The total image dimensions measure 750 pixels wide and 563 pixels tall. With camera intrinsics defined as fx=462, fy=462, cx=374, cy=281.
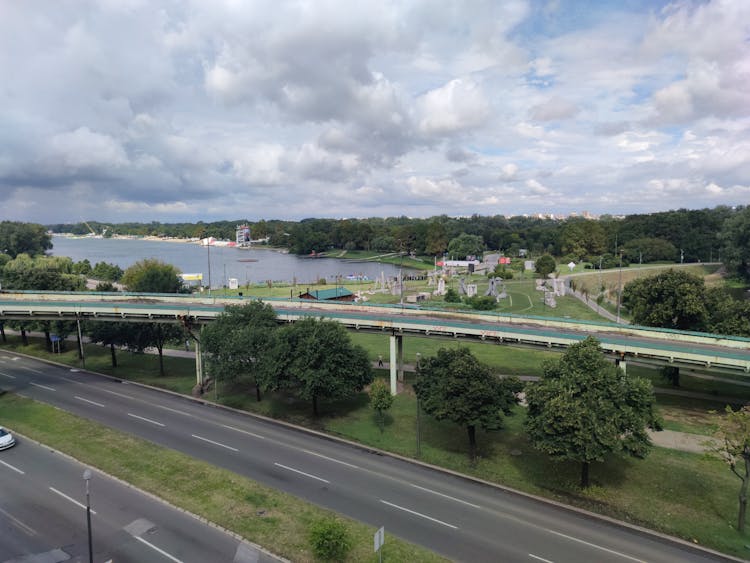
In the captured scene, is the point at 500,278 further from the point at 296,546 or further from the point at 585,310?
the point at 296,546

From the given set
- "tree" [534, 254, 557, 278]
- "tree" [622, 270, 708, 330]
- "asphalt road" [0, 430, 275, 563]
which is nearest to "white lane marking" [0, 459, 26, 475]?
"asphalt road" [0, 430, 275, 563]

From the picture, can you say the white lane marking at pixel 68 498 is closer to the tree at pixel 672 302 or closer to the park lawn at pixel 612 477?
the park lawn at pixel 612 477

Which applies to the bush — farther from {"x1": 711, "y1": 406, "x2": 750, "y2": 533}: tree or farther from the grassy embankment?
{"x1": 711, "y1": 406, "x2": 750, "y2": 533}: tree

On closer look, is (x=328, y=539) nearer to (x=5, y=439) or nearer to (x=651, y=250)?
(x=5, y=439)

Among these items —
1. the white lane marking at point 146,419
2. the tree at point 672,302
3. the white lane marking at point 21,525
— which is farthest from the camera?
the tree at point 672,302

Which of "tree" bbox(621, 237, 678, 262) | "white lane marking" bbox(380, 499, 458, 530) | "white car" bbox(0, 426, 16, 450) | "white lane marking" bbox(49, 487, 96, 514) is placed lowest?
"white lane marking" bbox(380, 499, 458, 530)

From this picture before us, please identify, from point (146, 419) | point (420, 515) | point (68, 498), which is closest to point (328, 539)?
point (420, 515)

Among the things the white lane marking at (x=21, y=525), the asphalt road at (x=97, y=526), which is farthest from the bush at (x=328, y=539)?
the white lane marking at (x=21, y=525)

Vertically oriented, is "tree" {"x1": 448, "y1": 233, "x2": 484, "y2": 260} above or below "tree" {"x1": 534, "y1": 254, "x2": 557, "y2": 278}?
above

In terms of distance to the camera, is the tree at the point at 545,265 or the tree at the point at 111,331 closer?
the tree at the point at 111,331
